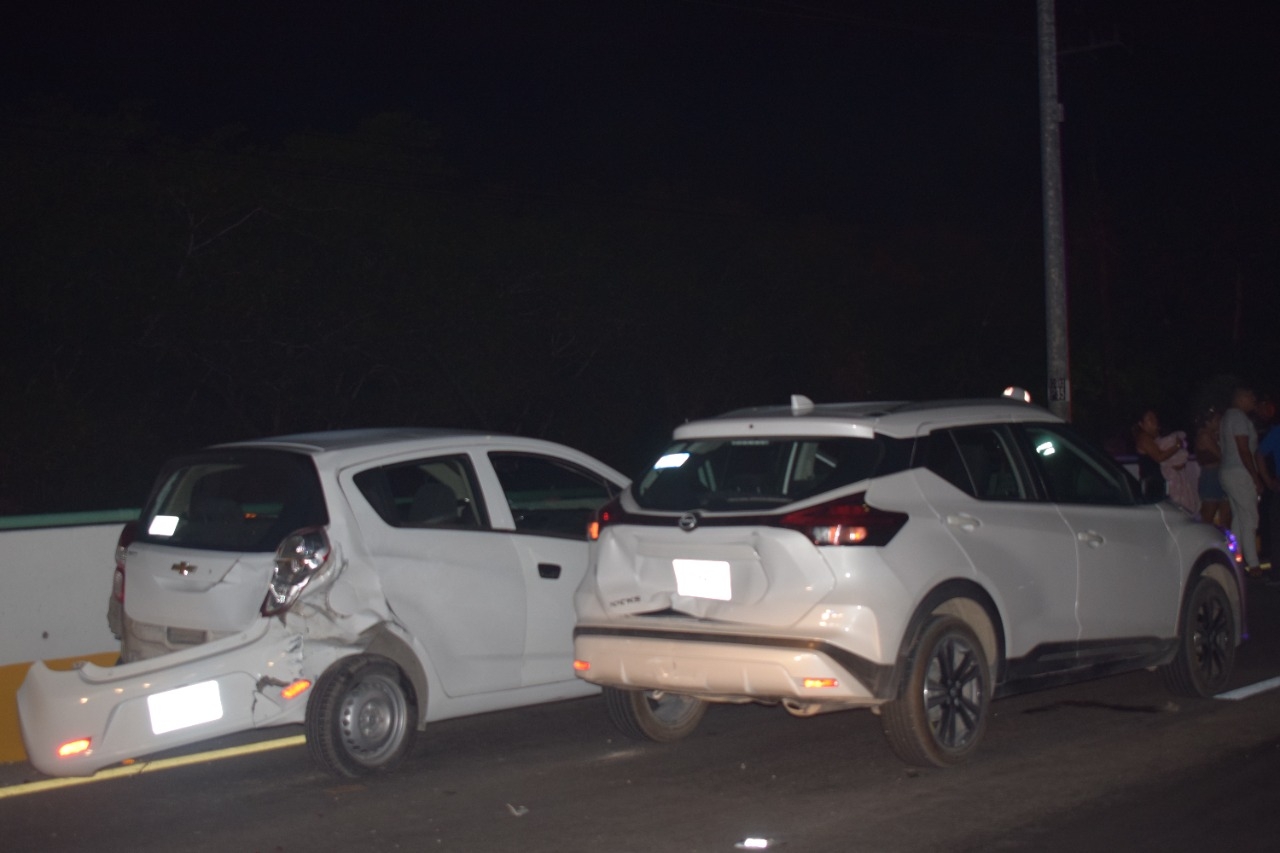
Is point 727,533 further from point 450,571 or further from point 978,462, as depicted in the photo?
point 450,571

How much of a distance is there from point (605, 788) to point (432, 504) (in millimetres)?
1767

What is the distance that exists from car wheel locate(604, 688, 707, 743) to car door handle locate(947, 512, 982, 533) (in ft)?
5.53

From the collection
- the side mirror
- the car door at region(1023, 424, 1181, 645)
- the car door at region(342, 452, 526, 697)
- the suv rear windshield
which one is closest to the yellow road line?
the suv rear windshield

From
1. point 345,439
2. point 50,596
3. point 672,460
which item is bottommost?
point 50,596

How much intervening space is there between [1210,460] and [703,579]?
9304mm

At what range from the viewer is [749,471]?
7.82m

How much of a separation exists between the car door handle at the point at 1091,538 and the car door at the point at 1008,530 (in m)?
0.11

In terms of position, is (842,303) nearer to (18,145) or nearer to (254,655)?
(18,145)

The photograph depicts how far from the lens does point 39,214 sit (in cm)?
3297

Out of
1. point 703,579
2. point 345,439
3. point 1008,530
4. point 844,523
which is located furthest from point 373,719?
point 1008,530

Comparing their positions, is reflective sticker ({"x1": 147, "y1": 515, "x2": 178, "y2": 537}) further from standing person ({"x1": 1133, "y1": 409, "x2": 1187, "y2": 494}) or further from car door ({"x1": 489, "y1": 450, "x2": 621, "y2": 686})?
standing person ({"x1": 1133, "y1": 409, "x2": 1187, "y2": 494})

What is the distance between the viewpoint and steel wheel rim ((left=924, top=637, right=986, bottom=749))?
689cm

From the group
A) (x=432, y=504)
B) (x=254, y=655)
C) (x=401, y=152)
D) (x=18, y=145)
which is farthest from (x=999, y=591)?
(x=401, y=152)

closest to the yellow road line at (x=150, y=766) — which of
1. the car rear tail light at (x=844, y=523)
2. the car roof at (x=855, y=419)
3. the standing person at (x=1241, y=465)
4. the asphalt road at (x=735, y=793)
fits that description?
the asphalt road at (x=735, y=793)
